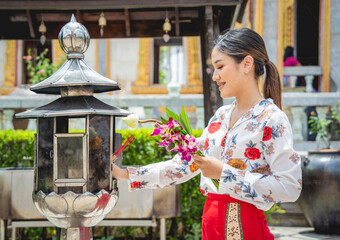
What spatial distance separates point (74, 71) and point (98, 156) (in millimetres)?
536

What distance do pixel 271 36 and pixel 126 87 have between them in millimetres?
5641

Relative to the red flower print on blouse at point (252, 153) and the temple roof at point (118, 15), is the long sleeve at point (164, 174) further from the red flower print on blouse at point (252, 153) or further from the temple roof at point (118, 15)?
the temple roof at point (118, 15)

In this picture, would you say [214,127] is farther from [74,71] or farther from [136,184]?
[74,71]

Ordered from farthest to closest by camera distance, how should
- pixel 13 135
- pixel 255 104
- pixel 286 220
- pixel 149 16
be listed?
pixel 286 220 < pixel 149 16 < pixel 13 135 < pixel 255 104

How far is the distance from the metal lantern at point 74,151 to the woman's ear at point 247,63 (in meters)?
0.87

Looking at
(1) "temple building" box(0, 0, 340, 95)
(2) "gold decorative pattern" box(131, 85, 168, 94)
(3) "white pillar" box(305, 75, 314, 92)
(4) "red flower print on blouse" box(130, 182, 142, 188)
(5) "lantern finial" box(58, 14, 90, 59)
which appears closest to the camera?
(4) "red flower print on blouse" box(130, 182, 142, 188)

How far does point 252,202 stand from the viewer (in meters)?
2.14

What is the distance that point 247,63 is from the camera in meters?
2.31

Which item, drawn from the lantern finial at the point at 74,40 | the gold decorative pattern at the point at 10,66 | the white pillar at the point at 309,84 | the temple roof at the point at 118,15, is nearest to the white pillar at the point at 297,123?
the white pillar at the point at 309,84

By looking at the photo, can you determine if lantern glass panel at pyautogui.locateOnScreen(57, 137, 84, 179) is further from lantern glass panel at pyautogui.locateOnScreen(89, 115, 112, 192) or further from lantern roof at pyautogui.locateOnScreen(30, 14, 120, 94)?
lantern roof at pyautogui.locateOnScreen(30, 14, 120, 94)

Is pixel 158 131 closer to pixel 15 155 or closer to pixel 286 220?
pixel 15 155

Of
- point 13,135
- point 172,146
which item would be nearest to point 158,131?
point 172,146

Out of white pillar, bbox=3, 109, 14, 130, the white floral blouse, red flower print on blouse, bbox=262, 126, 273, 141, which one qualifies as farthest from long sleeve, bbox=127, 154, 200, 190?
white pillar, bbox=3, 109, 14, 130

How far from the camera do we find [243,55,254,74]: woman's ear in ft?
7.55
